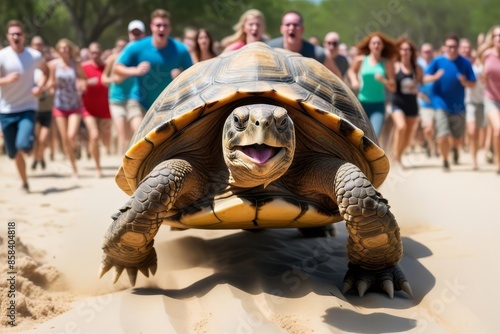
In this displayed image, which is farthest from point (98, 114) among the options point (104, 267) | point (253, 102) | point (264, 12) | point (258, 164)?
point (264, 12)

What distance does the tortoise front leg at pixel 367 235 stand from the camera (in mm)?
4012

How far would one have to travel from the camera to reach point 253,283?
4418mm

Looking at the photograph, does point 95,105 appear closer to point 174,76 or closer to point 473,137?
point 174,76

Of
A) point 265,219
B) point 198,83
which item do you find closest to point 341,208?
point 265,219

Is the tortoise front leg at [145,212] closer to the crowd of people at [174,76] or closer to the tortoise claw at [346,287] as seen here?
the tortoise claw at [346,287]

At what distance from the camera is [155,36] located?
28.6 feet

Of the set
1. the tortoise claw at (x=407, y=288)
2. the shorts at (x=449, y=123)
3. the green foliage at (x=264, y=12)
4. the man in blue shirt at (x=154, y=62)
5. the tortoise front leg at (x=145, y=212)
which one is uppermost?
the green foliage at (x=264, y=12)

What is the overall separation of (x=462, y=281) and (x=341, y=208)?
116 centimetres

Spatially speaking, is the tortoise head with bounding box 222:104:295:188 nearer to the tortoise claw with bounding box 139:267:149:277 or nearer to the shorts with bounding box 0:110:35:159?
the tortoise claw with bounding box 139:267:149:277

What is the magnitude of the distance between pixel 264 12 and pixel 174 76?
32.8 meters

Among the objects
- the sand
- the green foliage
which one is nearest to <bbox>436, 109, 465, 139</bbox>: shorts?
the green foliage

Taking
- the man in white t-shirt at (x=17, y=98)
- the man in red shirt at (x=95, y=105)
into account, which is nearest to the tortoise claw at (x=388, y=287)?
the man in white t-shirt at (x=17, y=98)

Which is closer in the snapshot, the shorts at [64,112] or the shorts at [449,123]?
the shorts at [64,112]

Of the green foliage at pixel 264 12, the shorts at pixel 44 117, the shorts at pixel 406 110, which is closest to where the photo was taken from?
the shorts at pixel 406 110
